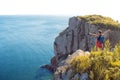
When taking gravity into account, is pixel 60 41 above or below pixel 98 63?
below

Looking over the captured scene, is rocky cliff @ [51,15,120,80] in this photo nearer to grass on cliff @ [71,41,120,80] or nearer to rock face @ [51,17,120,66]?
rock face @ [51,17,120,66]

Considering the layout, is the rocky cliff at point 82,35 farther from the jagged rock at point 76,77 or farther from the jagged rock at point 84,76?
the jagged rock at point 84,76

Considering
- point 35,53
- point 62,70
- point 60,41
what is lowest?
point 35,53

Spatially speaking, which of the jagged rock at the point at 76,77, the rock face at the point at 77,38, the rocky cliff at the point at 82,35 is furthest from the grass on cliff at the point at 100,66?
the rock face at the point at 77,38

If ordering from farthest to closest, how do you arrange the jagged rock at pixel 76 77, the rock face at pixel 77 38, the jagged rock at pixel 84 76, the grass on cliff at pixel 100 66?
the rock face at pixel 77 38 → the jagged rock at pixel 76 77 → the jagged rock at pixel 84 76 → the grass on cliff at pixel 100 66

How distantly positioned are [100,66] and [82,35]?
1696 inches

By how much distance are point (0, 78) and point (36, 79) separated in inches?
358

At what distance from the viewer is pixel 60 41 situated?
64.2 meters

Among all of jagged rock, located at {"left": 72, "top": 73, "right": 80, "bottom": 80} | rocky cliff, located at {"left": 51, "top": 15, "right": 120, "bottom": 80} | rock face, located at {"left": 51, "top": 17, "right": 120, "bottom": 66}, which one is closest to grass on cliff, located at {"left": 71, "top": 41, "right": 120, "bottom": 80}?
jagged rock, located at {"left": 72, "top": 73, "right": 80, "bottom": 80}

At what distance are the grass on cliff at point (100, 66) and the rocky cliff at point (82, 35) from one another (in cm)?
3430

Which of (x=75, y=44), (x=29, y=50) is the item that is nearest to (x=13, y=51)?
(x=29, y=50)

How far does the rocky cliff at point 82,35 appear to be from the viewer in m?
52.8

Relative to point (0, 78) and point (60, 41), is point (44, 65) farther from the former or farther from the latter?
point (0, 78)

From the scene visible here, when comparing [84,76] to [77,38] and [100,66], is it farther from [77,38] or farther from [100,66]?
[77,38]
